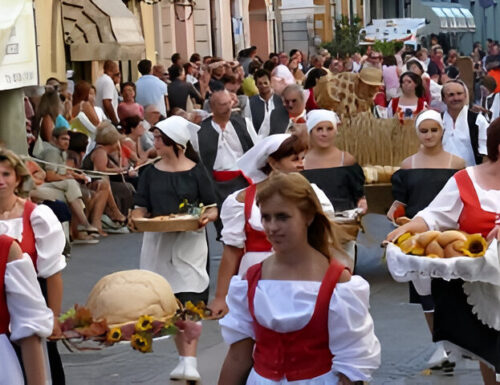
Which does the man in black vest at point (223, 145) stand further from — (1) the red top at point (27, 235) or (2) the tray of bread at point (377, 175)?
(1) the red top at point (27, 235)

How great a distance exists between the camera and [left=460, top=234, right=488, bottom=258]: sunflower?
6730 millimetres

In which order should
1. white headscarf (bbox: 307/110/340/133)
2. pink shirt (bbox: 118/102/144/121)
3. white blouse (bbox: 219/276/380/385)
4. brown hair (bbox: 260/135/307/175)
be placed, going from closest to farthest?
white blouse (bbox: 219/276/380/385)
brown hair (bbox: 260/135/307/175)
white headscarf (bbox: 307/110/340/133)
pink shirt (bbox: 118/102/144/121)

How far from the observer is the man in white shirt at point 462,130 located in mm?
12297

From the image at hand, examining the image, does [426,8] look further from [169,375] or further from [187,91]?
[169,375]

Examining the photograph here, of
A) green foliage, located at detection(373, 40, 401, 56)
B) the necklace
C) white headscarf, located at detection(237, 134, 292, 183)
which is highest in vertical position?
white headscarf, located at detection(237, 134, 292, 183)

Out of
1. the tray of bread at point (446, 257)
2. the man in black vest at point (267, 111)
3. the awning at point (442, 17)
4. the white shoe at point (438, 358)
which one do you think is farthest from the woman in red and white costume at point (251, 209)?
the awning at point (442, 17)

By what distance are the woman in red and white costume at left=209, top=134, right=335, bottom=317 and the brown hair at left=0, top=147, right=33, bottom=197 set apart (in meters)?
1.21

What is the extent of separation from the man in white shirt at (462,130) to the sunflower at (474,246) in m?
5.48

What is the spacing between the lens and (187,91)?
78.4 feet

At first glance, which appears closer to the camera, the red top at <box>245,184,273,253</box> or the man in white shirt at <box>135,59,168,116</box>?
the red top at <box>245,184,273,253</box>

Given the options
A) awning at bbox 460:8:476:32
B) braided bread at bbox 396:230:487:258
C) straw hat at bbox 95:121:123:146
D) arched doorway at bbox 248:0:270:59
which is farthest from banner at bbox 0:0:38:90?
awning at bbox 460:8:476:32

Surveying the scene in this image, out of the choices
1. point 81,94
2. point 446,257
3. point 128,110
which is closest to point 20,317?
point 446,257

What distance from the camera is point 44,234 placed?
702 centimetres

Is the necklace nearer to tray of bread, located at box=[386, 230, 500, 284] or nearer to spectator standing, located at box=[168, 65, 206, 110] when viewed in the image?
tray of bread, located at box=[386, 230, 500, 284]
